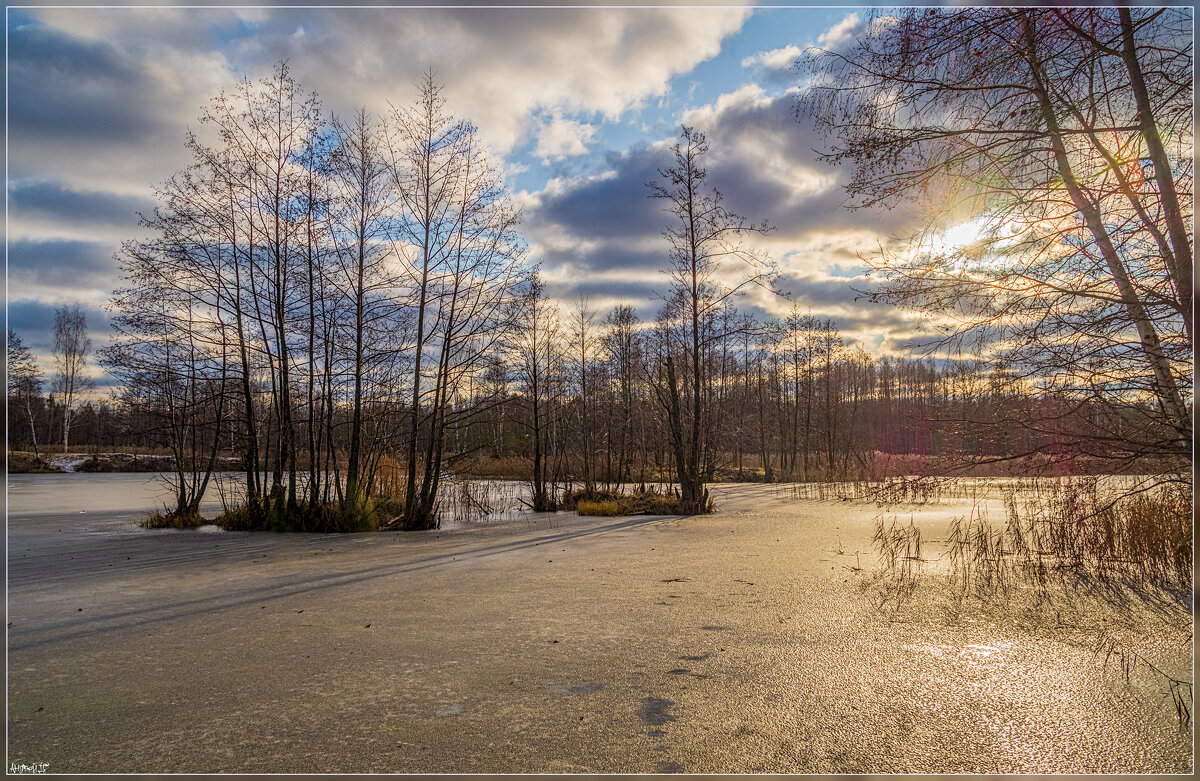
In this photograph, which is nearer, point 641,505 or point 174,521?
point 174,521

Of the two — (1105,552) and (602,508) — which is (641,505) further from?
(1105,552)

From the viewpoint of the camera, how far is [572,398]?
2141cm

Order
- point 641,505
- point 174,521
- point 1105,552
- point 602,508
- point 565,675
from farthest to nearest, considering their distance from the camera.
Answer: point 641,505, point 602,508, point 174,521, point 1105,552, point 565,675

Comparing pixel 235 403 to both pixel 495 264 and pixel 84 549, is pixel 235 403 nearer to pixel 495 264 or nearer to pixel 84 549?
pixel 84 549

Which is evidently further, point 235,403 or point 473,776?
point 235,403

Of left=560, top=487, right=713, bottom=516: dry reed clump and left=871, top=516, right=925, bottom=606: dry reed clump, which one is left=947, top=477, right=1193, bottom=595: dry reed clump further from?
left=560, top=487, right=713, bottom=516: dry reed clump

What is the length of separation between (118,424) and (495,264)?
6.16 m

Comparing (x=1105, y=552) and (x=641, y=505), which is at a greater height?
(x=1105, y=552)

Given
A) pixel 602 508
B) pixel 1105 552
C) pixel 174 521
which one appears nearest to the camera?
pixel 1105 552

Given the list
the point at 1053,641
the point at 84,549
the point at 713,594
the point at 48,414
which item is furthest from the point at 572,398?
the point at 48,414

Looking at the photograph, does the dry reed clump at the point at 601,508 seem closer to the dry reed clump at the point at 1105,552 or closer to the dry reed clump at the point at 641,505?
the dry reed clump at the point at 641,505

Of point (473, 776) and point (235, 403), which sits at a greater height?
point (235, 403)


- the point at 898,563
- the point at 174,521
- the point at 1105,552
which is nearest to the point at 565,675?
the point at 898,563

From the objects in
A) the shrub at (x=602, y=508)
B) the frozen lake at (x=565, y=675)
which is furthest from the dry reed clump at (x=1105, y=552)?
the shrub at (x=602, y=508)
